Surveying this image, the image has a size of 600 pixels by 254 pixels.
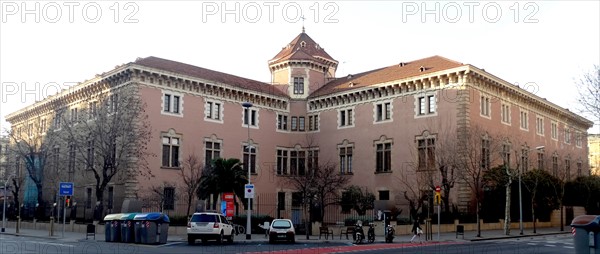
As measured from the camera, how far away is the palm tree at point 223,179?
139 ft

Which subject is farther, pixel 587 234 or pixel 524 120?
pixel 524 120

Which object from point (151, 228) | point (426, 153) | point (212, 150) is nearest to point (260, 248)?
point (151, 228)

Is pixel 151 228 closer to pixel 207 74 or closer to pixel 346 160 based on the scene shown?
pixel 207 74

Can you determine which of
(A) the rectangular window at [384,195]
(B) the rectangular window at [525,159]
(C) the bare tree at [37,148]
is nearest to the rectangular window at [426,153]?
(A) the rectangular window at [384,195]

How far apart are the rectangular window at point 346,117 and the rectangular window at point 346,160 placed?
227 cm

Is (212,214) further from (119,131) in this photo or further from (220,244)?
(119,131)

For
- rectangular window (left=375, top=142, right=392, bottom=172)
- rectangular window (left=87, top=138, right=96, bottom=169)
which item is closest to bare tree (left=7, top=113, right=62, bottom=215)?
rectangular window (left=87, top=138, right=96, bottom=169)

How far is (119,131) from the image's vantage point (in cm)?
4772

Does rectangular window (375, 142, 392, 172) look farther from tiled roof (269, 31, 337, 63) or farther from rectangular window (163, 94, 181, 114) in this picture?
rectangular window (163, 94, 181, 114)

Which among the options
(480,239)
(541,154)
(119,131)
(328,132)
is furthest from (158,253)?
(541,154)

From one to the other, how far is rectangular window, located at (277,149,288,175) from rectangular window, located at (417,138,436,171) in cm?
1496

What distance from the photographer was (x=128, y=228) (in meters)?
33.4

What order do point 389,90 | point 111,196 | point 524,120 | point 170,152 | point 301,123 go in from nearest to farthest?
point 111,196 < point 170,152 < point 389,90 < point 524,120 < point 301,123

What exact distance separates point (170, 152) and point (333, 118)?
16.4 m
